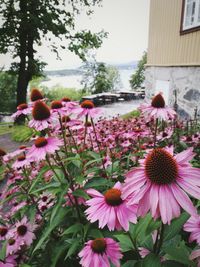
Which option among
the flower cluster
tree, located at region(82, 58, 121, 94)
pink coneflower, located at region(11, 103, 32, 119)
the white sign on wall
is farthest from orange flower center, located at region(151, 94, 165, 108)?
tree, located at region(82, 58, 121, 94)

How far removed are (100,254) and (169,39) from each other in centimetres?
727

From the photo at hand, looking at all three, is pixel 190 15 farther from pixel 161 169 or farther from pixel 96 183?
pixel 161 169

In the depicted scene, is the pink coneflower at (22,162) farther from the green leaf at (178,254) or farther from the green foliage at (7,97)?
the green foliage at (7,97)

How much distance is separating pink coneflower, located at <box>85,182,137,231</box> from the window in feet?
18.9

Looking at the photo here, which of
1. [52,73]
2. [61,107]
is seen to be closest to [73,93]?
[52,73]

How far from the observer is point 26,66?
40.5 ft

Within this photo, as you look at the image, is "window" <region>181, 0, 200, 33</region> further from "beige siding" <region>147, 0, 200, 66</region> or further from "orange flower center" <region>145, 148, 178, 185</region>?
"orange flower center" <region>145, 148, 178, 185</region>

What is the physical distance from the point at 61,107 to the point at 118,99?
753 inches

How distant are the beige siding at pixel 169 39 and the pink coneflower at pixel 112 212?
5501 mm

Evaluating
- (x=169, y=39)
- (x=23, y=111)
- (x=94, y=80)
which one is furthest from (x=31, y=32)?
(x=94, y=80)

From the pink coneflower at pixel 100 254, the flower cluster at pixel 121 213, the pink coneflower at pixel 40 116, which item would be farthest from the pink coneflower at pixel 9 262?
the pink coneflower at pixel 40 116

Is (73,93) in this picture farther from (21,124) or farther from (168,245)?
(168,245)

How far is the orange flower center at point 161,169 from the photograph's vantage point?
80cm

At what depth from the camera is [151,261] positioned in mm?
941
